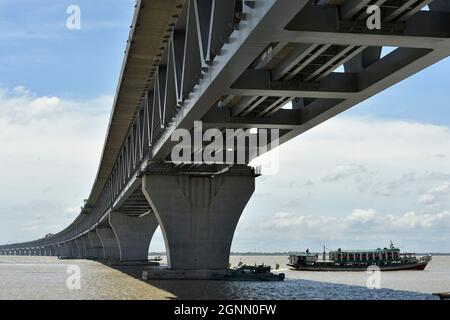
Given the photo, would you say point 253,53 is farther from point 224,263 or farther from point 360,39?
point 224,263

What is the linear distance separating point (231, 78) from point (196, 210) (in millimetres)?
26552

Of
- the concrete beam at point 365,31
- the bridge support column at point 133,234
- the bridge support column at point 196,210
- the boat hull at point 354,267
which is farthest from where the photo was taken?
the bridge support column at point 133,234

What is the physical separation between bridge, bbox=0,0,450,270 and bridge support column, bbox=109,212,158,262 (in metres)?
36.2

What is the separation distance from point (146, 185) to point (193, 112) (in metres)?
20.0

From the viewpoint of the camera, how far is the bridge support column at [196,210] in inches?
1921

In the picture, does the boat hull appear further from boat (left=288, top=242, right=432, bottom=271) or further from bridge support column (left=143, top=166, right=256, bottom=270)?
bridge support column (left=143, top=166, right=256, bottom=270)

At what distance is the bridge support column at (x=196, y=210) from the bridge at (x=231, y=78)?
8cm

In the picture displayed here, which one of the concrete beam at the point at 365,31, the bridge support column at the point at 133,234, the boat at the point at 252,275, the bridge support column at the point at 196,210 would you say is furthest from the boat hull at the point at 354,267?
the concrete beam at the point at 365,31

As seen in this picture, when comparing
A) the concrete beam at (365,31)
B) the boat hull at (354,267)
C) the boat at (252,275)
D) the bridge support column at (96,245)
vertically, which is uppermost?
the concrete beam at (365,31)

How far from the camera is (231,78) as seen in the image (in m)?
24.0

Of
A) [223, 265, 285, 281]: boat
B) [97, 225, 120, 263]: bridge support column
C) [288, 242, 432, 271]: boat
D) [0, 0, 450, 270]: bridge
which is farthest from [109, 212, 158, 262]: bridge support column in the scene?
[223, 265, 285, 281]: boat

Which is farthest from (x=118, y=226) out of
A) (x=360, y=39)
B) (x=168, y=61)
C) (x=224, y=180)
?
(x=360, y=39)

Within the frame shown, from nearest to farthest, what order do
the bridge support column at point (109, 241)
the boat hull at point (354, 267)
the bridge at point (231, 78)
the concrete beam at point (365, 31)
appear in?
the concrete beam at point (365, 31) < the bridge at point (231, 78) < the boat hull at point (354, 267) < the bridge support column at point (109, 241)

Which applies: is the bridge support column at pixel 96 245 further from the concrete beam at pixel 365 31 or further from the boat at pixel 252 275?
the concrete beam at pixel 365 31
